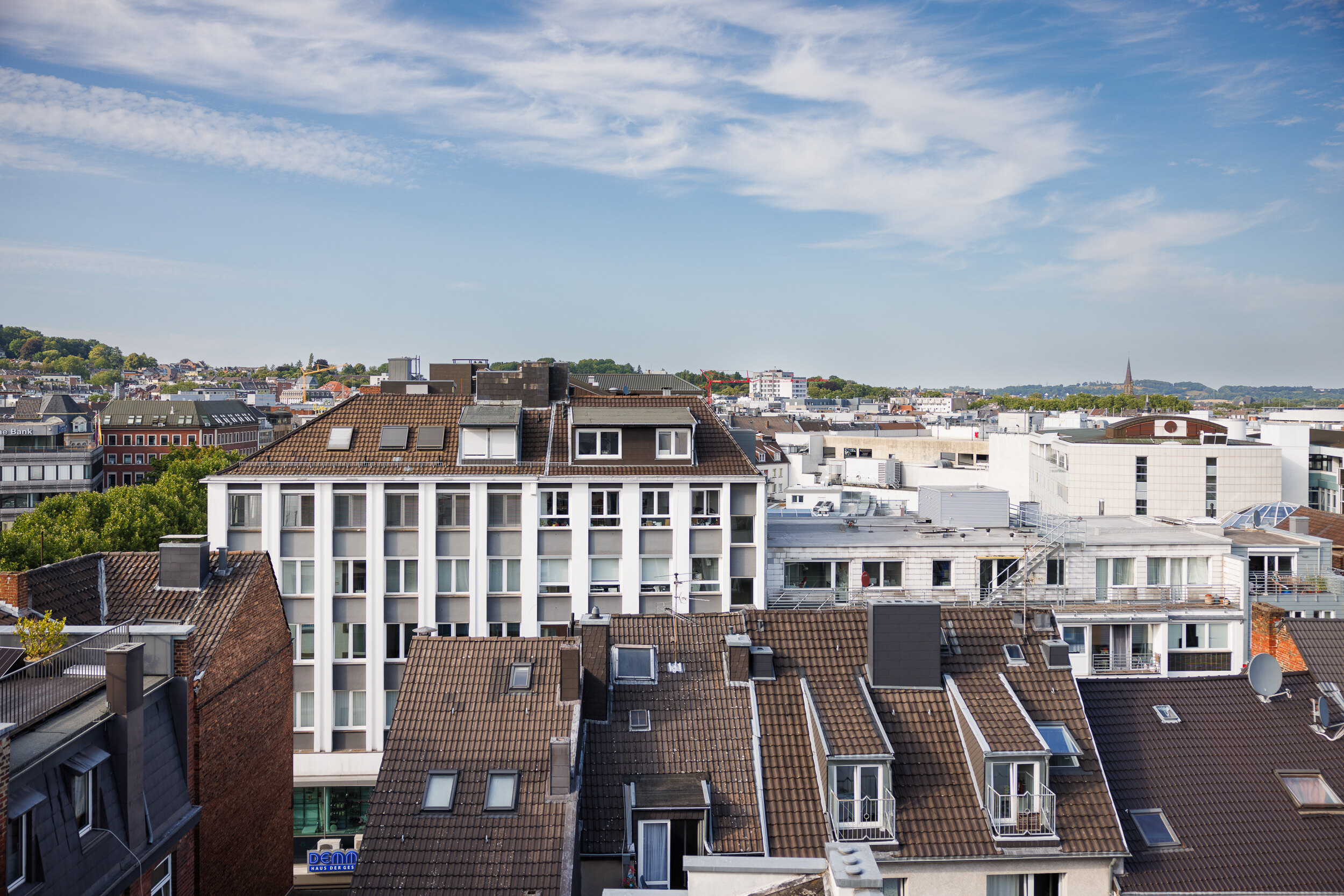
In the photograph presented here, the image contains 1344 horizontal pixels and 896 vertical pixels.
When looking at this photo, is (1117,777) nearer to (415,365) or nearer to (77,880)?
(77,880)

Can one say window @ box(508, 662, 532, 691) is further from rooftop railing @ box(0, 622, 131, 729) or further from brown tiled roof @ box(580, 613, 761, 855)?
rooftop railing @ box(0, 622, 131, 729)

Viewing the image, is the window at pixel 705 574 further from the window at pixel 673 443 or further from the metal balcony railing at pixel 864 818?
the metal balcony railing at pixel 864 818

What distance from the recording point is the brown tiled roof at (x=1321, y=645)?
26.8 m

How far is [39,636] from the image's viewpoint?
17.0 meters

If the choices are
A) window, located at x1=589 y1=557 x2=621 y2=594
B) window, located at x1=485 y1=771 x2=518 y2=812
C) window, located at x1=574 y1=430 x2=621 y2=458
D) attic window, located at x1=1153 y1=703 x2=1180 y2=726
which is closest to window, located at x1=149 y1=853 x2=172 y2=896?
window, located at x1=485 y1=771 x2=518 y2=812

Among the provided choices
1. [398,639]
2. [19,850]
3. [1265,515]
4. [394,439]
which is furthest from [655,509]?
[1265,515]

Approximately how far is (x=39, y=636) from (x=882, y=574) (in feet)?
102

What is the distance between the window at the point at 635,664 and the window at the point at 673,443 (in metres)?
16.3

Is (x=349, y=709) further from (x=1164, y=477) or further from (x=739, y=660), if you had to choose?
(x=1164, y=477)

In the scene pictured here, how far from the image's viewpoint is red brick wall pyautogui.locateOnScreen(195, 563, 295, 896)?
20922 millimetres

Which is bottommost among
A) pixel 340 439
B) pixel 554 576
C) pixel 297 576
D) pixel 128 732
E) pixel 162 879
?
pixel 162 879

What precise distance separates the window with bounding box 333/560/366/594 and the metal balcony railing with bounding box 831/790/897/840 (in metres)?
24.7

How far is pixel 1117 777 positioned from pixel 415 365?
5510cm

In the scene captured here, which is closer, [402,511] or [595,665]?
[595,665]
